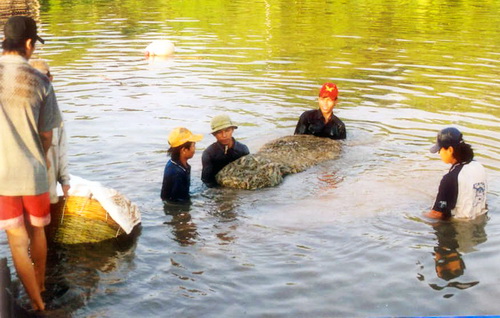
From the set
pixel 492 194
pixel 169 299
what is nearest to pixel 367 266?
pixel 169 299

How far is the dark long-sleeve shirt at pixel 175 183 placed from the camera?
302 inches

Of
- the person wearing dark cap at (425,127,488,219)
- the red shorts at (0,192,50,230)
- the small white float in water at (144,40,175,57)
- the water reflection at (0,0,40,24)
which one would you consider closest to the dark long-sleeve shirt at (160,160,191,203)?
the red shorts at (0,192,50,230)

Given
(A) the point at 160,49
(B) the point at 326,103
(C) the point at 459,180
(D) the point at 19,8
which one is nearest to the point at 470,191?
(C) the point at 459,180

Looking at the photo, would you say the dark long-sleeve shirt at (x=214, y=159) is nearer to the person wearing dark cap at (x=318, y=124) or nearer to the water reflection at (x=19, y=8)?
the person wearing dark cap at (x=318, y=124)

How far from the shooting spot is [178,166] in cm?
766

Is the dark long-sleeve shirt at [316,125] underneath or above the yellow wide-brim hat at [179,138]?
underneath

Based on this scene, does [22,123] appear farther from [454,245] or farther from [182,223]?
[454,245]

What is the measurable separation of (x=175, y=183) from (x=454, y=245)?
3229 mm

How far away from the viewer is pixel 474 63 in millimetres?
15992

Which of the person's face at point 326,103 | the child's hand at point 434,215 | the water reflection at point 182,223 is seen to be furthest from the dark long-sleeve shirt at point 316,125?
the child's hand at point 434,215

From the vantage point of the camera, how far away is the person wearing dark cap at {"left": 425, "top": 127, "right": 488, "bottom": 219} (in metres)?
6.66

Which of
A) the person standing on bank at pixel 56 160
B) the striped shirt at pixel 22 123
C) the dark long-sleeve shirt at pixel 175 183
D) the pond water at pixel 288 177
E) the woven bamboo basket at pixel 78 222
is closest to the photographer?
the striped shirt at pixel 22 123

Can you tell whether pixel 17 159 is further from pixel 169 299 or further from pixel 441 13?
pixel 441 13

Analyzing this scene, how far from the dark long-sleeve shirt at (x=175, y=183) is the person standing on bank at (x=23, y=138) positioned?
264 cm
